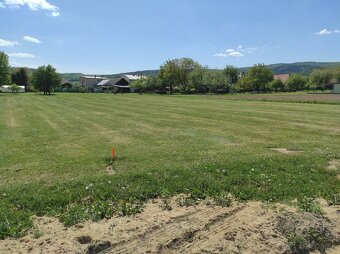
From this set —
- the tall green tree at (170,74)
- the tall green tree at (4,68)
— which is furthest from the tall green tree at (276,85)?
the tall green tree at (4,68)

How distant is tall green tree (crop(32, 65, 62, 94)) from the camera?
7994cm

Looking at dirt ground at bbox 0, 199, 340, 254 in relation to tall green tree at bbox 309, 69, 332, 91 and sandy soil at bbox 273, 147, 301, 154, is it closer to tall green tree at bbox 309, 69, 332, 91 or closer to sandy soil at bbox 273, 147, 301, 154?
sandy soil at bbox 273, 147, 301, 154

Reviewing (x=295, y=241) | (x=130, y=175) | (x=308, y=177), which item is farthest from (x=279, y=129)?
(x=295, y=241)

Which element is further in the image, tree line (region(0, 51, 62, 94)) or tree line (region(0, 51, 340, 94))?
tree line (region(0, 51, 340, 94))

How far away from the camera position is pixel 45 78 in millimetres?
80125

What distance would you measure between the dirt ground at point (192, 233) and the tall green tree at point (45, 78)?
8023 centimetres

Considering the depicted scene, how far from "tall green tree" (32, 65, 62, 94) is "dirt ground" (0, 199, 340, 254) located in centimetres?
8023

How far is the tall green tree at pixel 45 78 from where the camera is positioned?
79938mm

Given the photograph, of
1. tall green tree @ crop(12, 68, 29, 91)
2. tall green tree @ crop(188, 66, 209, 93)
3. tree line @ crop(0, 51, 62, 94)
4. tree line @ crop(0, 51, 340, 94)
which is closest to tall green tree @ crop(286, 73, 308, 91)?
tree line @ crop(0, 51, 340, 94)

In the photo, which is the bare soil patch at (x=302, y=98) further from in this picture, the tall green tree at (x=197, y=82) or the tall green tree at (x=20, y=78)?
the tall green tree at (x=20, y=78)

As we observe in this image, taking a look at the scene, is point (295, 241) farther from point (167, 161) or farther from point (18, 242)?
point (167, 161)

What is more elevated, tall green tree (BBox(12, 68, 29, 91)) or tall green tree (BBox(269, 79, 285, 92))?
tall green tree (BBox(12, 68, 29, 91))

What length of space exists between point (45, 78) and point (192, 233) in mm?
81412

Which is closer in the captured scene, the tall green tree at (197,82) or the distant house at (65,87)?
the tall green tree at (197,82)
